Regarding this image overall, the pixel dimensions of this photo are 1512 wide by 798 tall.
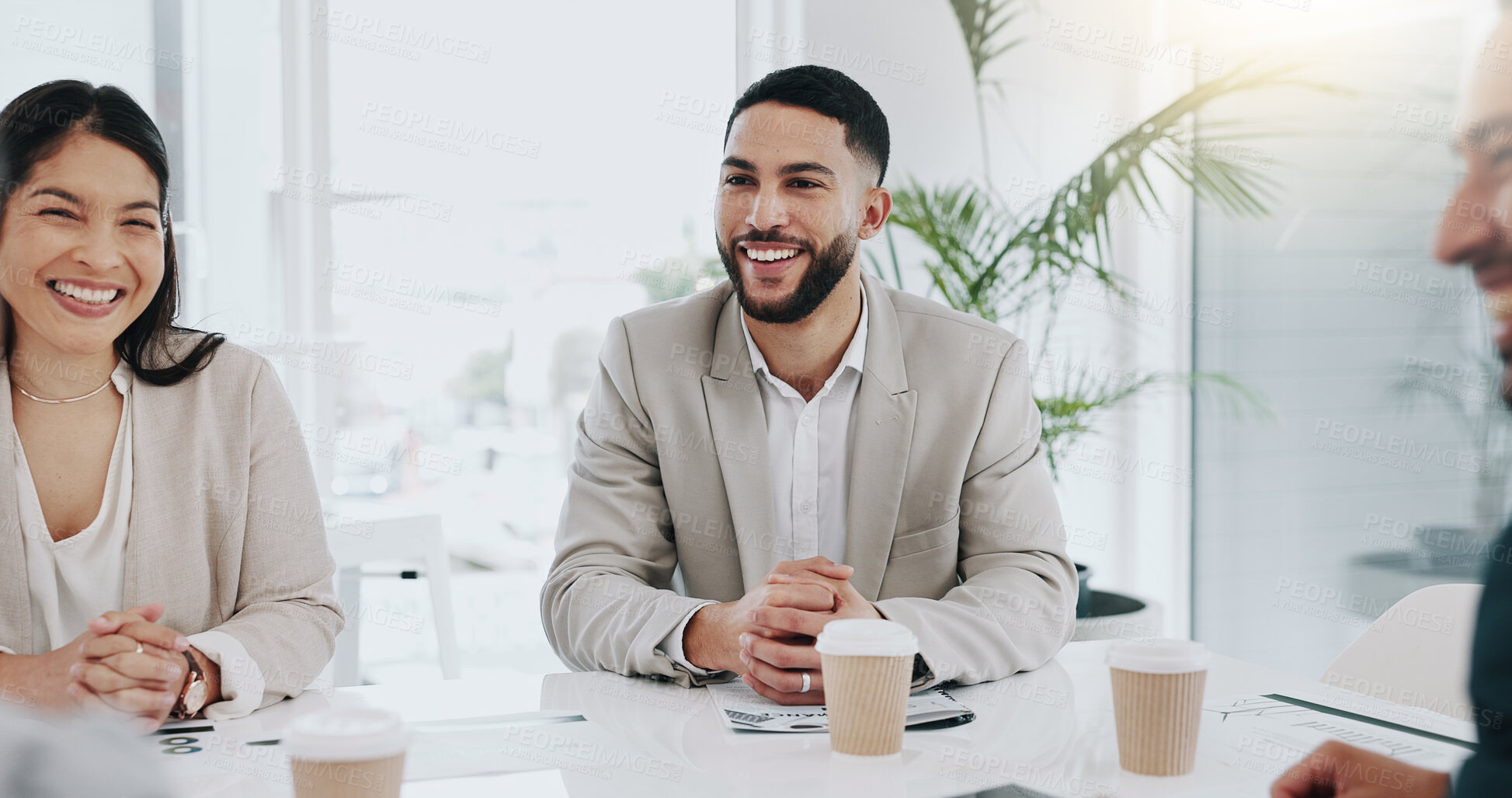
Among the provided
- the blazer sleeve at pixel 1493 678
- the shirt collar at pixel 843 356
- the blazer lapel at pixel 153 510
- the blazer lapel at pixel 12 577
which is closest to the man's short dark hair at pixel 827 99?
the shirt collar at pixel 843 356

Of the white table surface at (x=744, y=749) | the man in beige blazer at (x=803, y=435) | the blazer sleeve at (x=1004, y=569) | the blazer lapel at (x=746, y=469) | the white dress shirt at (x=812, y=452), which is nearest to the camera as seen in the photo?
the white table surface at (x=744, y=749)

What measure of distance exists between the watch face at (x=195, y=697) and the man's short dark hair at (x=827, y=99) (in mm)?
1262

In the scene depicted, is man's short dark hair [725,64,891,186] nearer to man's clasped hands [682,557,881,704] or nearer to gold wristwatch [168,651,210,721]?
man's clasped hands [682,557,881,704]

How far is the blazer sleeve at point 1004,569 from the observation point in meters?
1.53

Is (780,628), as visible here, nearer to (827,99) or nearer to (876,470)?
(876,470)

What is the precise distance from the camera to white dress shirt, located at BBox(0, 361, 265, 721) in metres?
1.60

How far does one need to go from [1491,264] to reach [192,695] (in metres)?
1.38

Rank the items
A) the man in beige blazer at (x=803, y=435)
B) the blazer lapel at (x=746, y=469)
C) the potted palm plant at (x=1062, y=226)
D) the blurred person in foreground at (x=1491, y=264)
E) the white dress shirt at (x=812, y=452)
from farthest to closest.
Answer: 1. the potted palm plant at (x=1062, y=226)
2. the white dress shirt at (x=812, y=452)
3. the blazer lapel at (x=746, y=469)
4. the man in beige blazer at (x=803, y=435)
5. the blurred person in foreground at (x=1491, y=264)

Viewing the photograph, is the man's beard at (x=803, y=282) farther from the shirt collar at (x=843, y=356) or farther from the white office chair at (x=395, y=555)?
the white office chair at (x=395, y=555)

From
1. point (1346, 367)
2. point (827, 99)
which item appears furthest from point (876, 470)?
point (1346, 367)

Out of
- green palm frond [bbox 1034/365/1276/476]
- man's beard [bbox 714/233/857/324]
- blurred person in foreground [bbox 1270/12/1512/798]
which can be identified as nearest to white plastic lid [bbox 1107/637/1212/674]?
blurred person in foreground [bbox 1270/12/1512/798]

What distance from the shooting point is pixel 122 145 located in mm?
1634

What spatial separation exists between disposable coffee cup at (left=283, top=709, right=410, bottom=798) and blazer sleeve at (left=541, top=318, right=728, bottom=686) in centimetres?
60

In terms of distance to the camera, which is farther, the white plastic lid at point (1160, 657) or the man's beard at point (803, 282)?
the man's beard at point (803, 282)
